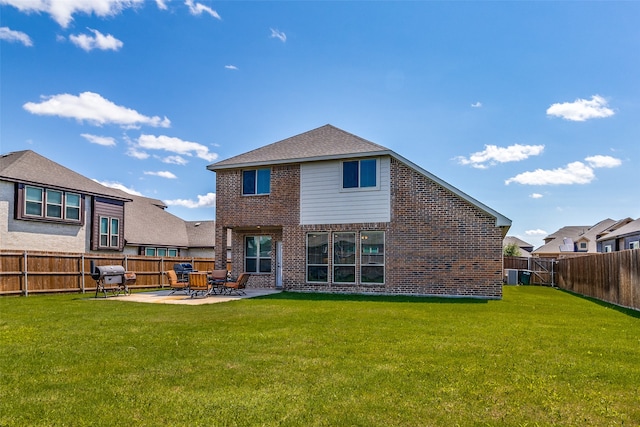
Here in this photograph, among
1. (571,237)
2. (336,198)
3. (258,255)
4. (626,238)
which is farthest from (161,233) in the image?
(571,237)

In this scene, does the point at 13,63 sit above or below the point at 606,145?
above

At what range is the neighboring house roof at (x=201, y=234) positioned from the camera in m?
35.5

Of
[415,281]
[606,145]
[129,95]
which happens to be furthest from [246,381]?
[606,145]

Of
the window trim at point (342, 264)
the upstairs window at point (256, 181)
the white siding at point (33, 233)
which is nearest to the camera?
the window trim at point (342, 264)

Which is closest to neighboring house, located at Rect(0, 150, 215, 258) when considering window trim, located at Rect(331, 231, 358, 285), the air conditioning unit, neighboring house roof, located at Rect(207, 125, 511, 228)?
neighboring house roof, located at Rect(207, 125, 511, 228)

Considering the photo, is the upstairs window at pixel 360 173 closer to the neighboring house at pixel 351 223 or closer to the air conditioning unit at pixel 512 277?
the neighboring house at pixel 351 223

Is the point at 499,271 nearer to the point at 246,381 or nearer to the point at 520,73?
the point at 520,73

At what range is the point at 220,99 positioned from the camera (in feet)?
56.5

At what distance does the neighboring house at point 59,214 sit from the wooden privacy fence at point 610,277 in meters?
25.3

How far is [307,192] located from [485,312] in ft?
28.2

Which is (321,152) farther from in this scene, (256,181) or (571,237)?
(571,237)

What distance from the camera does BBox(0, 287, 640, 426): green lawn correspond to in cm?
418

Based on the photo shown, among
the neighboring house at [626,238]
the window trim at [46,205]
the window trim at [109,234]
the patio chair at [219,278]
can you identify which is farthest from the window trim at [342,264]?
the neighboring house at [626,238]

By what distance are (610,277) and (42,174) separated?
1052 inches
